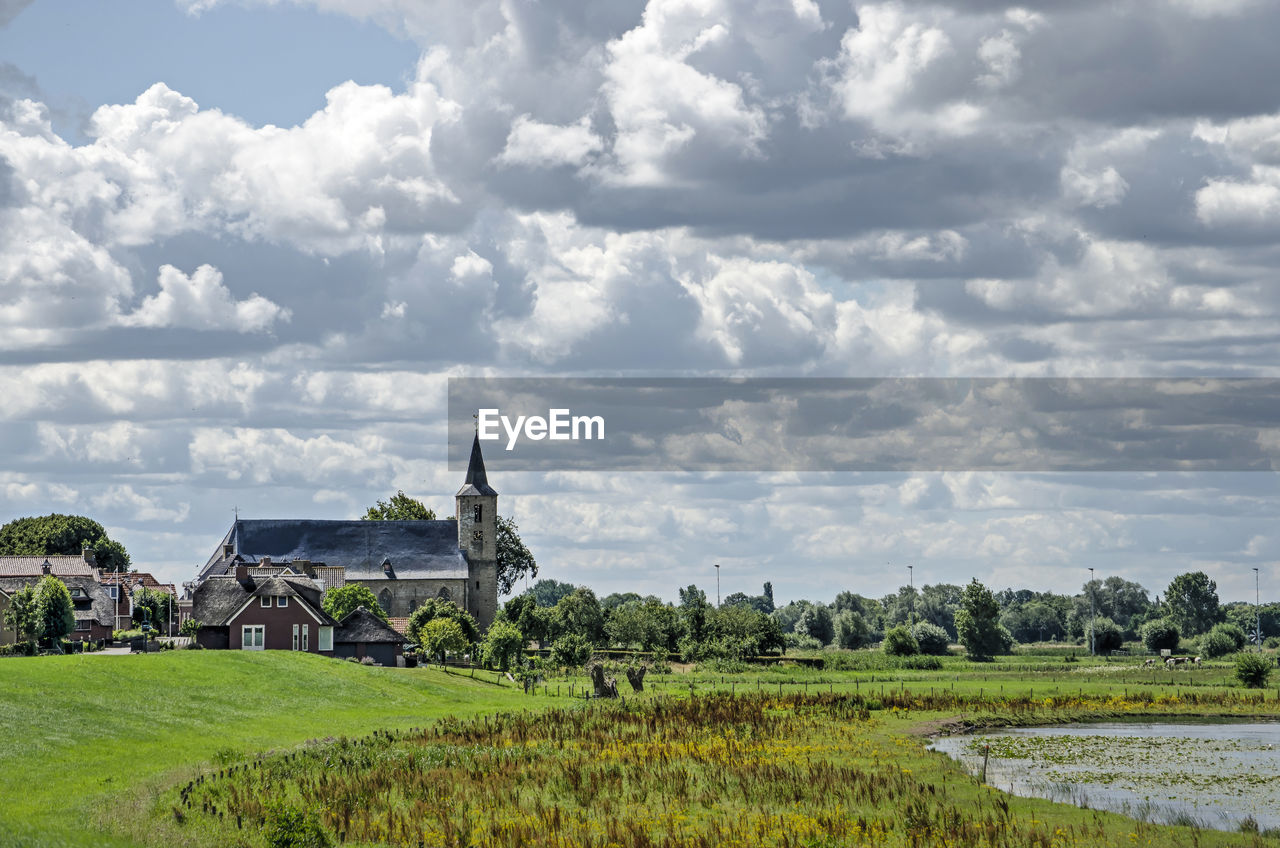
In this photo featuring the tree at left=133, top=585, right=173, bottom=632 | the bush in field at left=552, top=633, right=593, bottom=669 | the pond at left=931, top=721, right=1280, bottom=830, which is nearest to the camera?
the pond at left=931, top=721, right=1280, bottom=830

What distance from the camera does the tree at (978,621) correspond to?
135625mm

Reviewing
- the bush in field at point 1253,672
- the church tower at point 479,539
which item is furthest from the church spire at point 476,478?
the bush in field at point 1253,672

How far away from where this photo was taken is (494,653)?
103 metres

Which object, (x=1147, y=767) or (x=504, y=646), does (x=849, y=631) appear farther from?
(x=1147, y=767)

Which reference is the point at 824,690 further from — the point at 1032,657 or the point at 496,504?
the point at 496,504

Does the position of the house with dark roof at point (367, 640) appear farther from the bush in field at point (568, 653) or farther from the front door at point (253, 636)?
the bush in field at point (568, 653)

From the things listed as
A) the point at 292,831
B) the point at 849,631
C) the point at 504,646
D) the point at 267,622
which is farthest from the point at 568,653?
the point at 292,831

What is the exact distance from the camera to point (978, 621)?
136250 mm

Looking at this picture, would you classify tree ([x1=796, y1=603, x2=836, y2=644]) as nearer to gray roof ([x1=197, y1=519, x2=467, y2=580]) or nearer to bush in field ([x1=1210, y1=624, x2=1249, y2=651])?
gray roof ([x1=197, y1=519, x2=467, y2=580])

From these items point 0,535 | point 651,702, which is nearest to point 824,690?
point 651,702

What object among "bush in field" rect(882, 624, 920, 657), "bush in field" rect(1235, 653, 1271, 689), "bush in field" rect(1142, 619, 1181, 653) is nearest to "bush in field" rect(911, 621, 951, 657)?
"bush in field" rect(882, 624, 920, 657)

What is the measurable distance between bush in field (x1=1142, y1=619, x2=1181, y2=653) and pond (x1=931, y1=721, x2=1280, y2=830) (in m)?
95.9

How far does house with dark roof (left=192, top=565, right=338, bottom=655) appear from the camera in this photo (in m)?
92.4

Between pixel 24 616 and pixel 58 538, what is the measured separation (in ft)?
277
